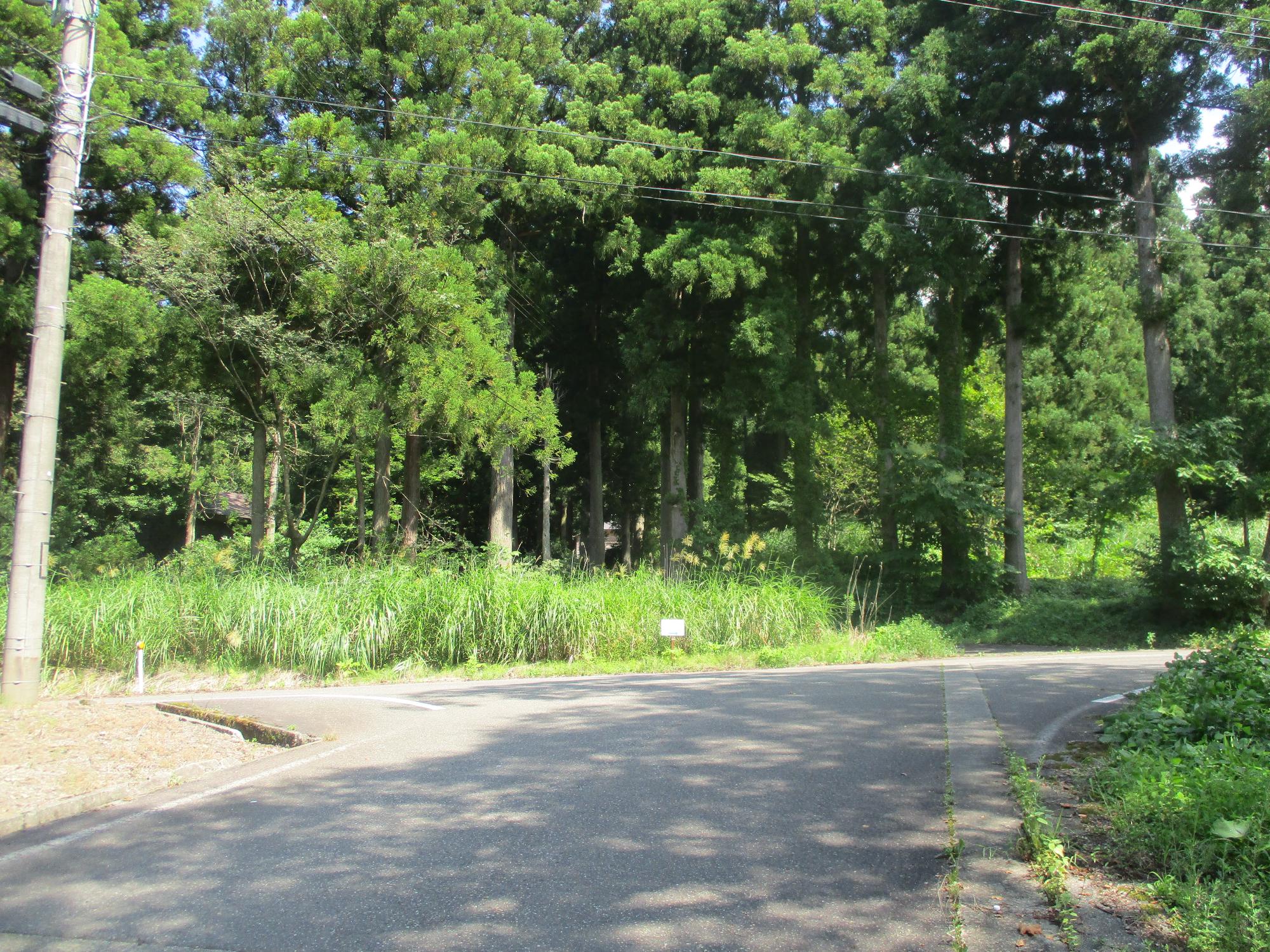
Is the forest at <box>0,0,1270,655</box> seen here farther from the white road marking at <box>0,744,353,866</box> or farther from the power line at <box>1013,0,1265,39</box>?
the white road marking at <box>0,744,353,866</box>

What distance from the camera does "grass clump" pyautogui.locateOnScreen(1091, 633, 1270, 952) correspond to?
360 cm

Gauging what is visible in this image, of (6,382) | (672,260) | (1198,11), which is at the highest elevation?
(1198,11)

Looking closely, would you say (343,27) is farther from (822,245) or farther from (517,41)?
(822,245)

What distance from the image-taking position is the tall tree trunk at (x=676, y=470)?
A: 28.9 m

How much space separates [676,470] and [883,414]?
22.5 feet

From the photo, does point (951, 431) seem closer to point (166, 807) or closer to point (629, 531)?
point (629, 531)

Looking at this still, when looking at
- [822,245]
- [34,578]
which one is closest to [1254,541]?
[822,245]

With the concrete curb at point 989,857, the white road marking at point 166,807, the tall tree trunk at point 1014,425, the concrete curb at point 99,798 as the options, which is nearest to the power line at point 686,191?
the tall tree trunk at point 1014,425

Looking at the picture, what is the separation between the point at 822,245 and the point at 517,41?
36.6 feet

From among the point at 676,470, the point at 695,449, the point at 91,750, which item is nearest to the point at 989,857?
the point at 91,750

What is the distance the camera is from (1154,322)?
23.5m

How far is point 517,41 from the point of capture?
25391 millimetres

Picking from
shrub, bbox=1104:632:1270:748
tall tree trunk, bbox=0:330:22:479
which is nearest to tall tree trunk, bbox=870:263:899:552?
shrub, bbox=1104:632:1270:748

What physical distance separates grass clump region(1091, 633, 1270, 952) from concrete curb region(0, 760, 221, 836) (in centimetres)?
608
